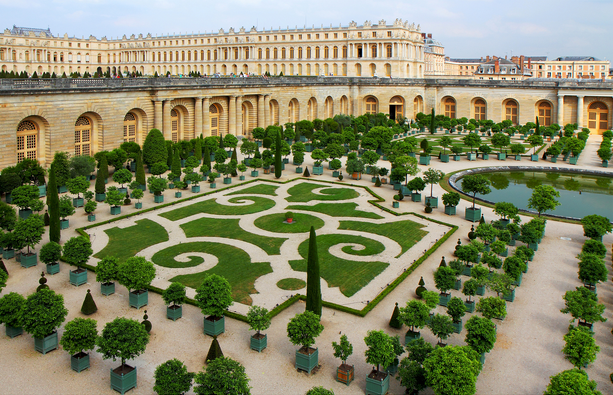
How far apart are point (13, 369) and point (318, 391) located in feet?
38.1

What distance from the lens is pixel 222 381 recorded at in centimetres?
1688

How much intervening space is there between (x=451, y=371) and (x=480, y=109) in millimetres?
81247

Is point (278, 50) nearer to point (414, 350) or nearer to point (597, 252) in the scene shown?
point (597, 252)

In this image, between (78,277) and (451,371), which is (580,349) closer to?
(451,371)

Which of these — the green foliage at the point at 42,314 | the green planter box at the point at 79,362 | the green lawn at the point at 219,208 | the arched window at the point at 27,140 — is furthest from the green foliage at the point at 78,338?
the arched window at the point at 27,140

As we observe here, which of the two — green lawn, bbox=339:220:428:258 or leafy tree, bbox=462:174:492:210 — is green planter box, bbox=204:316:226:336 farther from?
leafy tree, bbox=462:174:492:210

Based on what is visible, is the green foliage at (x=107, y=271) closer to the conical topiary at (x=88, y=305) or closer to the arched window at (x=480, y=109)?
the conical topiary at (x=88, y=305)

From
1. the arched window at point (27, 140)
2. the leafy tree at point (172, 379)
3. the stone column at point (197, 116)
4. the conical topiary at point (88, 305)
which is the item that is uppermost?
the stone column at point (197, 116)

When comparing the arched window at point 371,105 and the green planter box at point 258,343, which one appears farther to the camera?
the arched window at point 371,105

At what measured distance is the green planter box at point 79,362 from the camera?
66.0ft

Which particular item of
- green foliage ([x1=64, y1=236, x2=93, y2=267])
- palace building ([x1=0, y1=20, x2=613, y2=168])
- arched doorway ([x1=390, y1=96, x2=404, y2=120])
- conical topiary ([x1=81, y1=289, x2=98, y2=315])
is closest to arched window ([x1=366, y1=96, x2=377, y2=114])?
palace building ([x1=0, y1=20, x2=613, y2=168])

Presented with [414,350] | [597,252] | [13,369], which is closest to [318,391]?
[414,350]

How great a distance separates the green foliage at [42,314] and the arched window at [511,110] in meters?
82.0

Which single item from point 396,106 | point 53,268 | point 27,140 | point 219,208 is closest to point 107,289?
point 53,268
